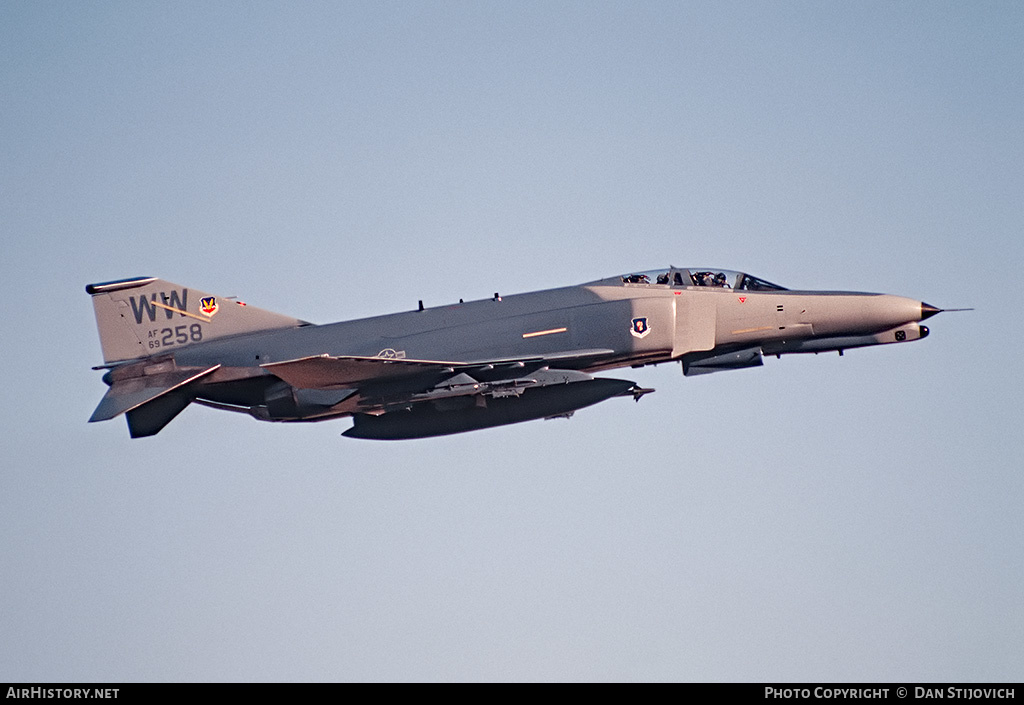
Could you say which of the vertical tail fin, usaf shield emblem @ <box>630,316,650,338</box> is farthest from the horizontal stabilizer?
usaf shield emblem @ <box>630,316,650,338</box>

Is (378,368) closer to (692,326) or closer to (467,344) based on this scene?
(467,344)

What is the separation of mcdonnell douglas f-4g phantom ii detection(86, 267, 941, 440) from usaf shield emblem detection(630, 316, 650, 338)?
29 millimetres

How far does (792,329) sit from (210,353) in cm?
1054

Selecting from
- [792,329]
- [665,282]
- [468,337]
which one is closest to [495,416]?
[468,337]

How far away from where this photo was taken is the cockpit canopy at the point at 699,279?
24469 millimetres

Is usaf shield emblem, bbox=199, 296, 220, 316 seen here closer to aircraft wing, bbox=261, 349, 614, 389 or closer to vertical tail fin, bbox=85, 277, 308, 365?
vertical tail fin, bbox=85, 277, 308, 365

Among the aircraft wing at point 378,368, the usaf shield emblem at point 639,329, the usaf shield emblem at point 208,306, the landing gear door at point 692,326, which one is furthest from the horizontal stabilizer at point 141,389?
the landing gear door at point 692,326

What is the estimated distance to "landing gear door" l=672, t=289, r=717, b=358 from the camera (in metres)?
24.0

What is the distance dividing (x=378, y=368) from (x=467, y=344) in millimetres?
1814

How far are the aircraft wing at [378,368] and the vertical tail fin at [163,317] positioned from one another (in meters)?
1.89

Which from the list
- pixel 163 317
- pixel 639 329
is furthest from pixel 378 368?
pixel 163 317

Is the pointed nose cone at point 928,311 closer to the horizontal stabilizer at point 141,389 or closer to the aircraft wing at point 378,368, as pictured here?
the aircraft wing at point 378,368
